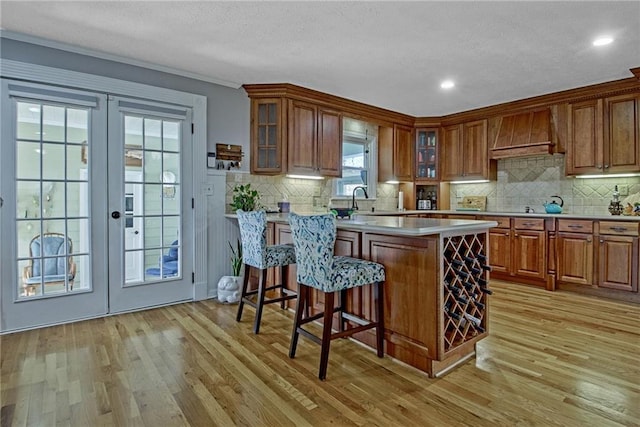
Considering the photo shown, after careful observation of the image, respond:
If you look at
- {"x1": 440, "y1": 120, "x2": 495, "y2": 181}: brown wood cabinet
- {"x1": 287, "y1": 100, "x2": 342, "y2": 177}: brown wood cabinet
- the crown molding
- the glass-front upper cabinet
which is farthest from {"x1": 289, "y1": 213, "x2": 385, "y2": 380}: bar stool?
the glass-front upper cabinet

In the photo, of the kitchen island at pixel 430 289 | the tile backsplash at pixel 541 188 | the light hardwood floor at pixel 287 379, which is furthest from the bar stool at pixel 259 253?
the tile backsplash at pixel 541 188

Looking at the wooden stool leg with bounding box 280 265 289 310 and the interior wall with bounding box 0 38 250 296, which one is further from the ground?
the interior wall with bounding box 0 38 250 296

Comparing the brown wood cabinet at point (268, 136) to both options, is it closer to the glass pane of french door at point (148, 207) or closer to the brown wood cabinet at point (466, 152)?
the glass pane of french door at point (148, 207)

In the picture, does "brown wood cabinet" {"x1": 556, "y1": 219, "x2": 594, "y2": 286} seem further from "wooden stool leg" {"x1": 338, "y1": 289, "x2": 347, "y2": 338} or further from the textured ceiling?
"wooden stool leg" {"x1": 338, "y1": 289, "x2": 347, "y2": 338}

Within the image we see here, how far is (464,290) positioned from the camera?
7.80 feet

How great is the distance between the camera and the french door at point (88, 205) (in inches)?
119

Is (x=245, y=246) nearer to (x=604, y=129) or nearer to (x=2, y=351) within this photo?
(x=2, y=351)

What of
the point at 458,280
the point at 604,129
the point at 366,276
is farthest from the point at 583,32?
the point at 366,276

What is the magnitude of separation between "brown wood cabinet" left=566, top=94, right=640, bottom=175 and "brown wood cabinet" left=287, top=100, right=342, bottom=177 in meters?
2.98

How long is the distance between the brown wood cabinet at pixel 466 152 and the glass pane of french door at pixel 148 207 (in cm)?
409

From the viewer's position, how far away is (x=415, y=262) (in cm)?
229

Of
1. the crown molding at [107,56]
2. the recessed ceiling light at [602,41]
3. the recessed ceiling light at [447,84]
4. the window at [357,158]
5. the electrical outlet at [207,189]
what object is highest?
the recessed ceiling light at [447,84]

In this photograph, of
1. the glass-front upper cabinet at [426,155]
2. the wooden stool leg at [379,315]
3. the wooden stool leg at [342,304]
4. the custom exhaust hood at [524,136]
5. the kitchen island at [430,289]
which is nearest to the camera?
the kitchen island at [430,289]

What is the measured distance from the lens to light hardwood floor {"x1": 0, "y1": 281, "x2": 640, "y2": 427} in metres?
1.83
